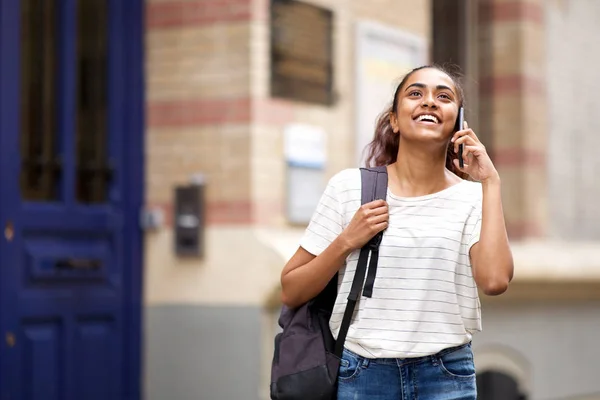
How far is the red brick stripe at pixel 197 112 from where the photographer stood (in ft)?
19.7

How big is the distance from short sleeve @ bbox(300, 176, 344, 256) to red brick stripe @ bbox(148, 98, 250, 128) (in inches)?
112

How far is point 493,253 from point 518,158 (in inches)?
207

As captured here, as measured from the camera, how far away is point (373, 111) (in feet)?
22.3

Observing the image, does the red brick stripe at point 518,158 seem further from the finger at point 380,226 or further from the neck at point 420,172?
the finger at point 380,226

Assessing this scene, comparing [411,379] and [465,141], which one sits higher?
[465,141]

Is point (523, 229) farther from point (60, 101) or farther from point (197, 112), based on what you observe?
point (60, 101)

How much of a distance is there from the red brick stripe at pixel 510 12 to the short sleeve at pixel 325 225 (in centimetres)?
540

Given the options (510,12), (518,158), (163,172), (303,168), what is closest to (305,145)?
(303,168)

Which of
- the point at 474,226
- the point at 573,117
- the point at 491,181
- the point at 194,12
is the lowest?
the point at 474,226

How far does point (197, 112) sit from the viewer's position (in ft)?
20.0

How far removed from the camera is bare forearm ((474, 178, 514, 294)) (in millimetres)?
2988

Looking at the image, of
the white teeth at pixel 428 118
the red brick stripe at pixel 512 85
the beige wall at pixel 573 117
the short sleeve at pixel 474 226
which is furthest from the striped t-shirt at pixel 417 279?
the beige wall at pixel 573 117

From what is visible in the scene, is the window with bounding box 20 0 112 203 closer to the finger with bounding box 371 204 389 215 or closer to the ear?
the ear

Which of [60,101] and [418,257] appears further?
[60,101]
